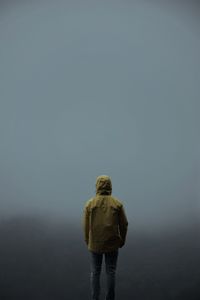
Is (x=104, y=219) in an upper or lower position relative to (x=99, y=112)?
lower

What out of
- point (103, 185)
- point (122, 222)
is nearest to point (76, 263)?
point (122, 222)

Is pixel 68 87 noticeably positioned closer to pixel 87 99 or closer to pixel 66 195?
pixel 87 99

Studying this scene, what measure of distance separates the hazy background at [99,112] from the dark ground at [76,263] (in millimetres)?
64

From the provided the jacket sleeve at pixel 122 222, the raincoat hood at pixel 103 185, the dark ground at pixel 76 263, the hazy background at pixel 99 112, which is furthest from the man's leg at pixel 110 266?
the hazy background at pixel 99 112

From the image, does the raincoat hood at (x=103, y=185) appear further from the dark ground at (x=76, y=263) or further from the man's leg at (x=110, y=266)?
the dark ground at (x=76, y=263)

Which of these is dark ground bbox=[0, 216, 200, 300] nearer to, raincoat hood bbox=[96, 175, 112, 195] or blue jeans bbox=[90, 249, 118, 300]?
blue jeans bbox=[90, 249, 118, 300]

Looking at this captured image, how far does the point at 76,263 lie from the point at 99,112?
1.85 meters

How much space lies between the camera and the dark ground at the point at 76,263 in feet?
13.5

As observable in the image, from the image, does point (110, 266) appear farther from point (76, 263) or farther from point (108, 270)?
point (76, 263)

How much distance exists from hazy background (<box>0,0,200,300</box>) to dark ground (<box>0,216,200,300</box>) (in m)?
0.06

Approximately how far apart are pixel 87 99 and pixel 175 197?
4.91ft

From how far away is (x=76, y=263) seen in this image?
472cm

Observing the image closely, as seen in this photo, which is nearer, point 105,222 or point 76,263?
point 105,222

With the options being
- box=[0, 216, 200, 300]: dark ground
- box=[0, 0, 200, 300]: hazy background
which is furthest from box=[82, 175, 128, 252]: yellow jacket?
box=[0, 0, 200, 300]: hazy background
